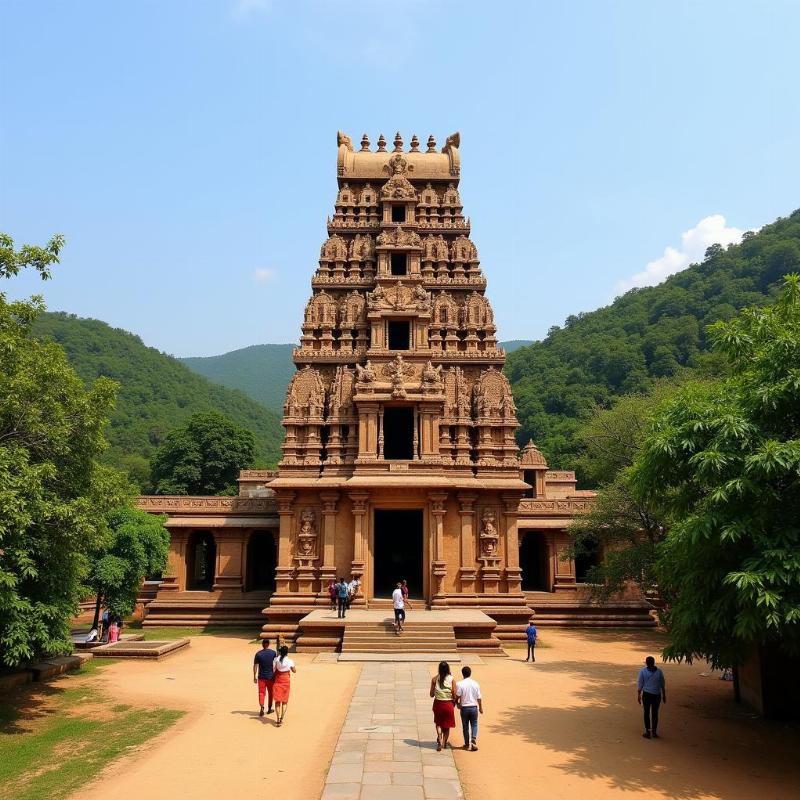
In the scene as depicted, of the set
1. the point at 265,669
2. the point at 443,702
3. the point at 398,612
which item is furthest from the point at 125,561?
the point at 443,702

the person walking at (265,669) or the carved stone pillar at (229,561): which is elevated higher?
the carved stone pillar at (229,561)

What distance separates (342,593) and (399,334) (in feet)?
35.1

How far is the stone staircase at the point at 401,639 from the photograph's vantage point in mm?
18438

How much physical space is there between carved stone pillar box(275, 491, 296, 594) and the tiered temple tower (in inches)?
1.6

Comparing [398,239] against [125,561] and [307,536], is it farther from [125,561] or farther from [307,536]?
[125,561]

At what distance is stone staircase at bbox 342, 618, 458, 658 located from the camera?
18.4 meters

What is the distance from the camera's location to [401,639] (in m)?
18.8

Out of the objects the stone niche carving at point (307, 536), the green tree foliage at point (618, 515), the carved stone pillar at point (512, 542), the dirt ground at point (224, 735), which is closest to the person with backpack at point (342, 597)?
the dirt ground at point (224, 735)

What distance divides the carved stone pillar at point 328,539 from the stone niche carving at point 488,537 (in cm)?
525

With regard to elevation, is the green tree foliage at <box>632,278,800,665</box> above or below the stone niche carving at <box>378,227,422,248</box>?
below

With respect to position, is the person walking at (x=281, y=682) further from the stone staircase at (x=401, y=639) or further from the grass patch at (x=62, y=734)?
the stone staircase at (x=401, y=639)

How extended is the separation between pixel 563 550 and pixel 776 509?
17212 millimetres

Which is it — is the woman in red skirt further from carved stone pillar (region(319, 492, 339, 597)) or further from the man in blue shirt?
carved stone pillar (region(319, 492, 339, 597))

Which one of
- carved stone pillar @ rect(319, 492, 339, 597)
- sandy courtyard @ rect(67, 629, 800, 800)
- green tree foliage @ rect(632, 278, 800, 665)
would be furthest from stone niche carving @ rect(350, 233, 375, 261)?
green tree foliage @ rect(632, 278, 800, 665)
